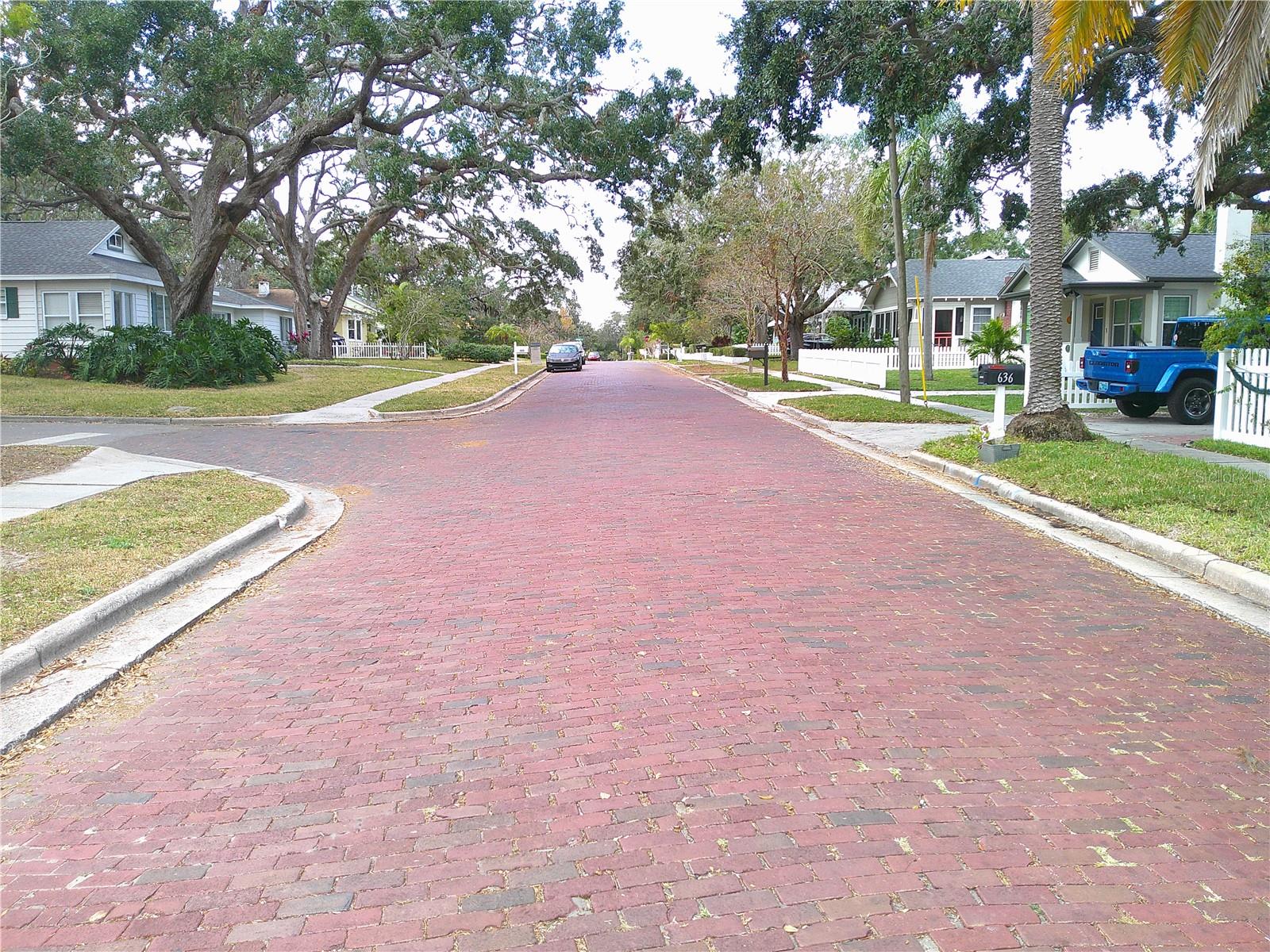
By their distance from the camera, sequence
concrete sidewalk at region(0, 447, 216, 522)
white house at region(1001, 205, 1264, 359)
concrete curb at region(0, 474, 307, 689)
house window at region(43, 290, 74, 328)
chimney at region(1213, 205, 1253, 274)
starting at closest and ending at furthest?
1. concrete curb at region(0, 474, 307, 689)
2. concrete sidewalk at region(0, 447, 216, 522)
3. chimney at region(1213, 205, 1253, 274)
4. white house at region(1001, 205, 1264, 359)
5. house window at region(43, 290, 74, 328)

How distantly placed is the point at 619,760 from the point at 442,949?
1397mm

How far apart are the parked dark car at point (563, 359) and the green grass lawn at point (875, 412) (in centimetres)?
2968

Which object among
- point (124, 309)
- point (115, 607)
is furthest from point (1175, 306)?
point (124, 309)

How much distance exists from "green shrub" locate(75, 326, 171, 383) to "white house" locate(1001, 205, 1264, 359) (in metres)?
24.3

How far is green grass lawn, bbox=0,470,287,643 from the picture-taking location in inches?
253

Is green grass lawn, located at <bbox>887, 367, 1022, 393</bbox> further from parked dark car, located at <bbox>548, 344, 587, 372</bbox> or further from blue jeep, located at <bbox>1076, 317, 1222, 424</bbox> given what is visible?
parked dark car, located at <bbox>548, 344, 587, 372</bbox>

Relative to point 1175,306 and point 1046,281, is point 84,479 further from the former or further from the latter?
point 1175,306

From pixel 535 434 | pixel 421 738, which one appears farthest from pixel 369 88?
pixel 421 738

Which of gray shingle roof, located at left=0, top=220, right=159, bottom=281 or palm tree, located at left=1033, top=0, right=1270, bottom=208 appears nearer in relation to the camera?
palm tree, located at left=1033, top=0, right=1270, bottom=208

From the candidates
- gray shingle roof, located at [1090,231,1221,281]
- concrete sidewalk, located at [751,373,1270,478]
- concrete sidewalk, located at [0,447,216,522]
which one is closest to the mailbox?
concrete sidewalk, located at [751,373,1270,478]

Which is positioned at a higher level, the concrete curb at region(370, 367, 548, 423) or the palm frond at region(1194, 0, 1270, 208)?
the palm frond at region(1194, 0, 1270, 208)

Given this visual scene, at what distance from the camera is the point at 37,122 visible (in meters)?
22.9

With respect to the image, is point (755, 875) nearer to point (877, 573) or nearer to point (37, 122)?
point (877, 573)

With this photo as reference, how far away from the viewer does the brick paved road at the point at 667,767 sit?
3236 mm
